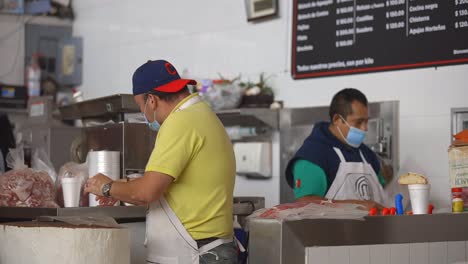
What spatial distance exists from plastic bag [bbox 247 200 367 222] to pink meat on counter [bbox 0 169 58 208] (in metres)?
1.17

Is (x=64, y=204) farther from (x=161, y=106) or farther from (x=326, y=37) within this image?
(x=326, y=37)

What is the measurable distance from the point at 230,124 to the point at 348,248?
2979 millimetres

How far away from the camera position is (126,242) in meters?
2.88

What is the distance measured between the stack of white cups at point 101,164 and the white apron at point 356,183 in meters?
1.09

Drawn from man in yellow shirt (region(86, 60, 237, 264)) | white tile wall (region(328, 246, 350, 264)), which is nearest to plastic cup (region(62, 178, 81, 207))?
man in yellow shirt (region(86, 60, 237, 264))

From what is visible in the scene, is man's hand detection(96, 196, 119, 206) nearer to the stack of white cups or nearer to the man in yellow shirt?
the stack of white cups

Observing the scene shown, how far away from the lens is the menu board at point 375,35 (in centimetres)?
469

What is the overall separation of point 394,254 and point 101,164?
148cm

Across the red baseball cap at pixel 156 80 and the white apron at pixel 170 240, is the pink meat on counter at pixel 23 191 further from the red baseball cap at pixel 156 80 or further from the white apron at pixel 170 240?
the red baseball cap at pixel 156 80

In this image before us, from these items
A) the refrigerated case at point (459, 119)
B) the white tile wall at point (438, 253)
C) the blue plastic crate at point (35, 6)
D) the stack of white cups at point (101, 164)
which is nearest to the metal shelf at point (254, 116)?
the refrigerated case at point (459, 119)

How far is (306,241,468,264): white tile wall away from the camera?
8.71 feet

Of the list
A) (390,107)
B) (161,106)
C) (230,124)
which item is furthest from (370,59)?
(161,106)

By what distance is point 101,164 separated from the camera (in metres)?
3.74

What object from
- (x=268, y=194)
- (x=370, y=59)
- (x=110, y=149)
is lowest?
(x=268, y=194)
